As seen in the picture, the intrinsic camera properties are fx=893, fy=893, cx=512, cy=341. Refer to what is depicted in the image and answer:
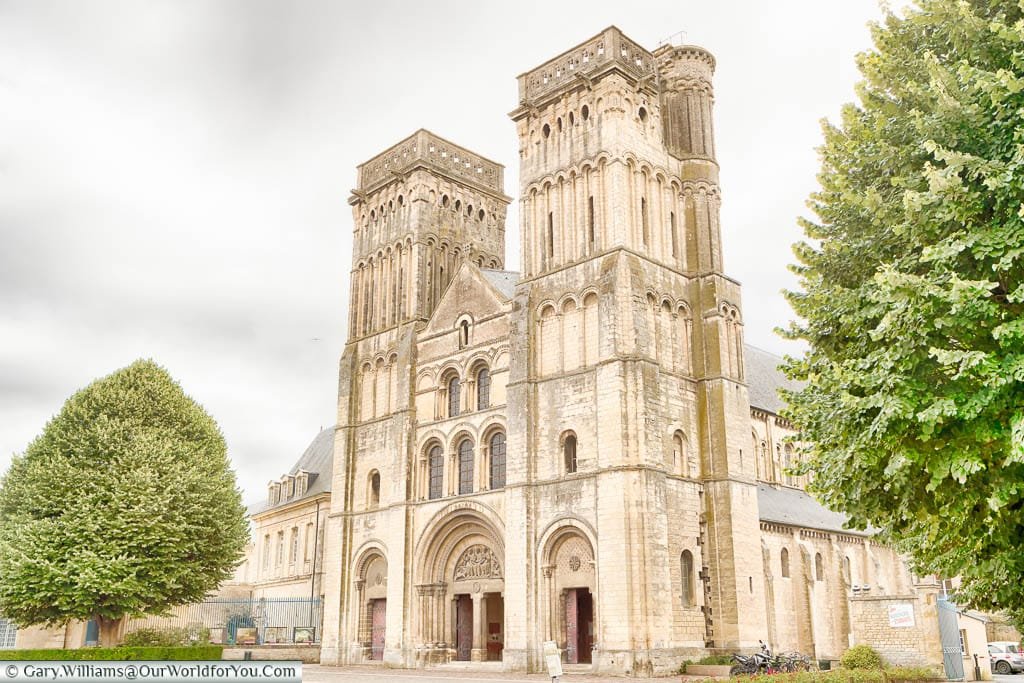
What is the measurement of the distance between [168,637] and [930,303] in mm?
38585

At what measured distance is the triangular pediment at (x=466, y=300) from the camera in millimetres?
37562

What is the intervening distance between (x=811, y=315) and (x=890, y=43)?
484cm

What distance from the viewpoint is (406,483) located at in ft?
125

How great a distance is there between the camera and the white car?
3722 cm

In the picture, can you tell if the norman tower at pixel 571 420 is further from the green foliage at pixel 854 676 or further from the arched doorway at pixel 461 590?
the green foliage at pixel 854 676

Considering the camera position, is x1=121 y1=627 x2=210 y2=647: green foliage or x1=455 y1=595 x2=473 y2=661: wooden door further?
x1=121 y1=627 x2=210 y2=647: green foliage

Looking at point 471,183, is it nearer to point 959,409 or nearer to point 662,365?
point 662,365

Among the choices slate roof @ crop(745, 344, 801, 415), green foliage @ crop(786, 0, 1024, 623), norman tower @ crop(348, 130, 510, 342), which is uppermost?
norman tower @ crop(348, 130, 510, 342)

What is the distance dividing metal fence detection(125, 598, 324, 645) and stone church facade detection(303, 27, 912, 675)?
7.03m

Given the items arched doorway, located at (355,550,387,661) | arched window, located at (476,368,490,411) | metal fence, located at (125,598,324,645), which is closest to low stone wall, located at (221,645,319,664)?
arched doorway, located at (355,550,387,661)

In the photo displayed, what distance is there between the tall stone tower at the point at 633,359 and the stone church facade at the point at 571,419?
0.29 ft

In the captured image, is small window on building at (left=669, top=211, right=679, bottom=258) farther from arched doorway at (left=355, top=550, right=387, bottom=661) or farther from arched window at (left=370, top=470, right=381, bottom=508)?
arched doorway at (left=355, top=550, right=387, bottom=661)

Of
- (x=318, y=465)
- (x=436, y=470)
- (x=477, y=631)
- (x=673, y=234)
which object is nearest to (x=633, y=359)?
(x=673, y=234)

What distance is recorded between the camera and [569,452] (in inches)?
1297
